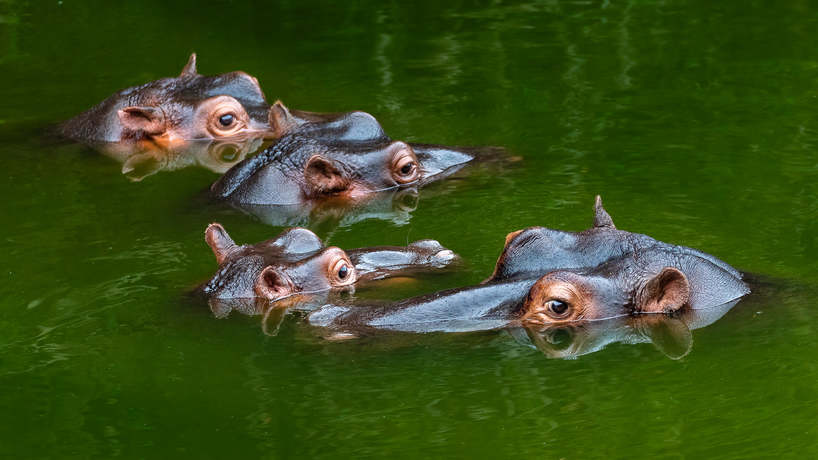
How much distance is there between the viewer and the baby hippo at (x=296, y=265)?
23.0 feet

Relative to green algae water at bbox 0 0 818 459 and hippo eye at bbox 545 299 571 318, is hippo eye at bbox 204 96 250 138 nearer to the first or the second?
green algae water at bbox 0 0 818 459

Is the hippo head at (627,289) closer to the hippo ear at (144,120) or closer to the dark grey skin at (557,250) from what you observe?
the dark grey skin at (557,250)

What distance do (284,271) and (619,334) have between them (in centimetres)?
178

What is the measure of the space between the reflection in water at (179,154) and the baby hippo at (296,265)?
107 inches

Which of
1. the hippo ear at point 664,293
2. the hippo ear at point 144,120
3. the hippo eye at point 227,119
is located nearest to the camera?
the hippo ear at point 664,293

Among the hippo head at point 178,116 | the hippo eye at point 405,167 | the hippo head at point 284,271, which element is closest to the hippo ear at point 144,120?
the hippo head at point 178,116

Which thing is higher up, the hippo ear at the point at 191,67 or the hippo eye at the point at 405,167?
the hippo ear at the point at 191,67

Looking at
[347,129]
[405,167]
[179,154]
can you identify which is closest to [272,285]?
[405,167]

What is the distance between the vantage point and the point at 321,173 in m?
9.12

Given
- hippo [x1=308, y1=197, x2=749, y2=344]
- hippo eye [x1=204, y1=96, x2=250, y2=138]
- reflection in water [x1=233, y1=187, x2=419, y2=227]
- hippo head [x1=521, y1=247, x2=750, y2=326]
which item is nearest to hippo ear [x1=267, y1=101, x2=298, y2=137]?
hippo eye [x1=204, y1=96, x2=250, y2=138]

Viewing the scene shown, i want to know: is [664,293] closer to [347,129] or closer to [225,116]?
[347,129]

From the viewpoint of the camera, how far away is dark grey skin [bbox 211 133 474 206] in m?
9.13

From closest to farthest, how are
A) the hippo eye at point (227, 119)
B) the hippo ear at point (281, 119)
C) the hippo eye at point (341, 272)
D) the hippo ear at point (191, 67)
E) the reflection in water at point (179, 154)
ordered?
the hippo eye at point (341, 272) → the reflection in water at point (179, 154) → the hippo ear at point (281, 119) → the hippo eye at point (227, 119) → the hippo ear at point (191, 67)

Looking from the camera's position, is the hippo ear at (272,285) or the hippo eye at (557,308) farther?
the hippo ear at (272,285)
